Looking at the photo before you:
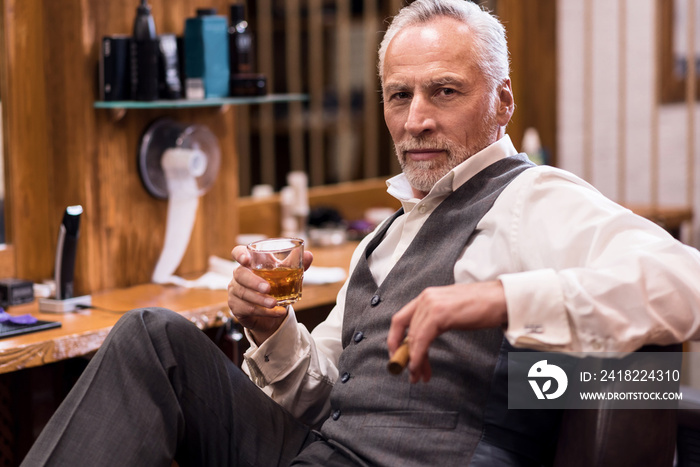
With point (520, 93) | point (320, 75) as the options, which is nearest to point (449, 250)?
point (320, 75)

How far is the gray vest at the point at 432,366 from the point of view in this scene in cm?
154

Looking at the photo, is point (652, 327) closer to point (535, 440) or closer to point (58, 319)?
point (535, 440)

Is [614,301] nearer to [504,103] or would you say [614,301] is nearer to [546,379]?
[546,379]

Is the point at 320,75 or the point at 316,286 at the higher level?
the point at 320,75

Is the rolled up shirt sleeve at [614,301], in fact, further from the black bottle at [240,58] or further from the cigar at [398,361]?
the black bottle at [240,58]

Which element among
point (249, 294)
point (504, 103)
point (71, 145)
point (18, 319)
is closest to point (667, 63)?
point (504, 103)

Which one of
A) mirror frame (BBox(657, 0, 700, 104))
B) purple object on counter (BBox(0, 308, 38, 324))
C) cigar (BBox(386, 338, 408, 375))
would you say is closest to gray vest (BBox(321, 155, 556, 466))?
cigar (BBox(386, 338, 408, 375))

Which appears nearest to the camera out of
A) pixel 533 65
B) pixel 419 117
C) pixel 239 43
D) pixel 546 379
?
pixel 546 379

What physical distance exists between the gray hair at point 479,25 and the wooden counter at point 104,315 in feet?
2.99

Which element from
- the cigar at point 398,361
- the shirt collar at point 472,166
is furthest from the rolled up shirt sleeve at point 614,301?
the shirt collar at point 472,166

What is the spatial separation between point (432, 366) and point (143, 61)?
1.32m

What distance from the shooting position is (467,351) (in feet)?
5.07

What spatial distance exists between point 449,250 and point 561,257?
0.76ft

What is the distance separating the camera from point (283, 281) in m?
1.65
